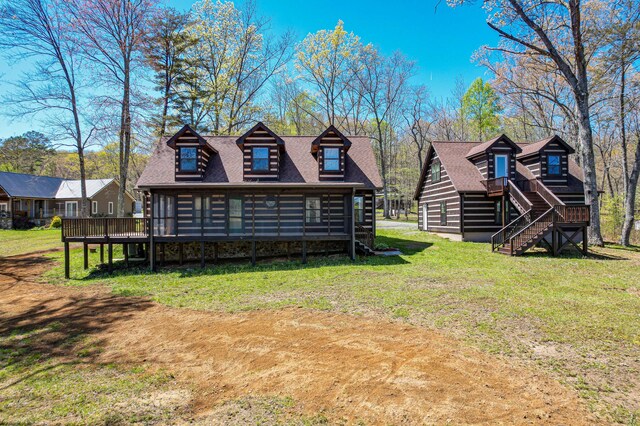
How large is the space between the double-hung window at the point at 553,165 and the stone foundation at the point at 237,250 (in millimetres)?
13923

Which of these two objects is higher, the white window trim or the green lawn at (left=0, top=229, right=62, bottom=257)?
the white window trim

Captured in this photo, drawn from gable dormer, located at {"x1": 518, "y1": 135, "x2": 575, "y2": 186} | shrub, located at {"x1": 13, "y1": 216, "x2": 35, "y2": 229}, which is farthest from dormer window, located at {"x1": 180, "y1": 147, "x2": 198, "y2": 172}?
shrub, located at {"x1": 13, "y1": 216, "x2": 35, "y2": 229}

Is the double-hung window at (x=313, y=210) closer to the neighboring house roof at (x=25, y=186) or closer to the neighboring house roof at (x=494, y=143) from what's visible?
the neighboring house roof at (x=494, y=143)

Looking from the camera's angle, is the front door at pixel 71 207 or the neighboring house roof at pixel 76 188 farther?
the front door at pixel 71 207

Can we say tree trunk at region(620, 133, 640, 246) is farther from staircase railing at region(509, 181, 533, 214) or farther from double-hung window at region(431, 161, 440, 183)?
double-hung window at region(431, 161, 440, 183)

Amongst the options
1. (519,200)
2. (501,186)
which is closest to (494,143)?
(501,186)

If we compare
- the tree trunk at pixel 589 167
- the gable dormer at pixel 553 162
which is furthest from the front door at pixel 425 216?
the tree trunk at pixel 589 167

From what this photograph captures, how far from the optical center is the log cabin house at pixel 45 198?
3114 centimetres

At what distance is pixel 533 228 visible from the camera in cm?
1506

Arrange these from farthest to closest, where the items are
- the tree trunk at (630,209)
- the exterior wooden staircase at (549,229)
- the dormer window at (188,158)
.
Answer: the tree trunk at (630,209)
the dormer window at (188,158)
the exterior wooden staircase at (549,229)

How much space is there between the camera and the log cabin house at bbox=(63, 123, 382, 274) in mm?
13945

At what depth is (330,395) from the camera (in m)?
4.25

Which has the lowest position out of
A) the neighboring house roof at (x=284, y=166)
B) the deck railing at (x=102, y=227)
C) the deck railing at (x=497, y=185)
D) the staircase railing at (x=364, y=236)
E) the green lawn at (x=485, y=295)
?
the green lawn at (x=485, y=295)

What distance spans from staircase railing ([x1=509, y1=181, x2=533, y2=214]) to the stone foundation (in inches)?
367
